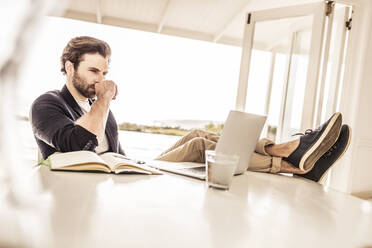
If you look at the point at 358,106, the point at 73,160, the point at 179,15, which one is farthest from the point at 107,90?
the point at 179,15

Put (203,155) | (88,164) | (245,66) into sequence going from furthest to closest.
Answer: (245,66) → (203,155) → (88,164)

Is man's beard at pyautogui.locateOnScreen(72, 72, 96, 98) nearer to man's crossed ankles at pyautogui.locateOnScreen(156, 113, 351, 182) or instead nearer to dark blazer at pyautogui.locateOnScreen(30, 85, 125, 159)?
dark blazer at pyautogui.locateOnScreen(30, 85, 125, 159)

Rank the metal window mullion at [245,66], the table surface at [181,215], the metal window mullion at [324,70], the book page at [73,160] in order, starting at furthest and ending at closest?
the metal window mullion at [245,66]
the metal window mullion at [324,70]
the book page at [73,160]
the table surface at [181,215]

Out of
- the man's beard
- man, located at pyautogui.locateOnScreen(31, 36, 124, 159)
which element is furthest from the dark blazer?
the man's beard

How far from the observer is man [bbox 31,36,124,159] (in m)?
1.20

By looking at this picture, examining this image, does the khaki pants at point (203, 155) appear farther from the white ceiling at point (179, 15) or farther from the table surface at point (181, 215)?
the white ceiling at point (179, 15)

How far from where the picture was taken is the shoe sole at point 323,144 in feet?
4.07

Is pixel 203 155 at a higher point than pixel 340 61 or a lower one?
lower

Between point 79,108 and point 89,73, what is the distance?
198mm

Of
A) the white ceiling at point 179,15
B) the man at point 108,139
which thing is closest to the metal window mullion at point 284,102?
the white ceiling at point 179,15

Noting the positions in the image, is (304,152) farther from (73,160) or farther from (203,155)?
(73,160)

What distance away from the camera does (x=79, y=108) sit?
1.69 meters

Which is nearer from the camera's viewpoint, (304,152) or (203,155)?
(304,152)

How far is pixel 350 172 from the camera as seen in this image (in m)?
3.27
